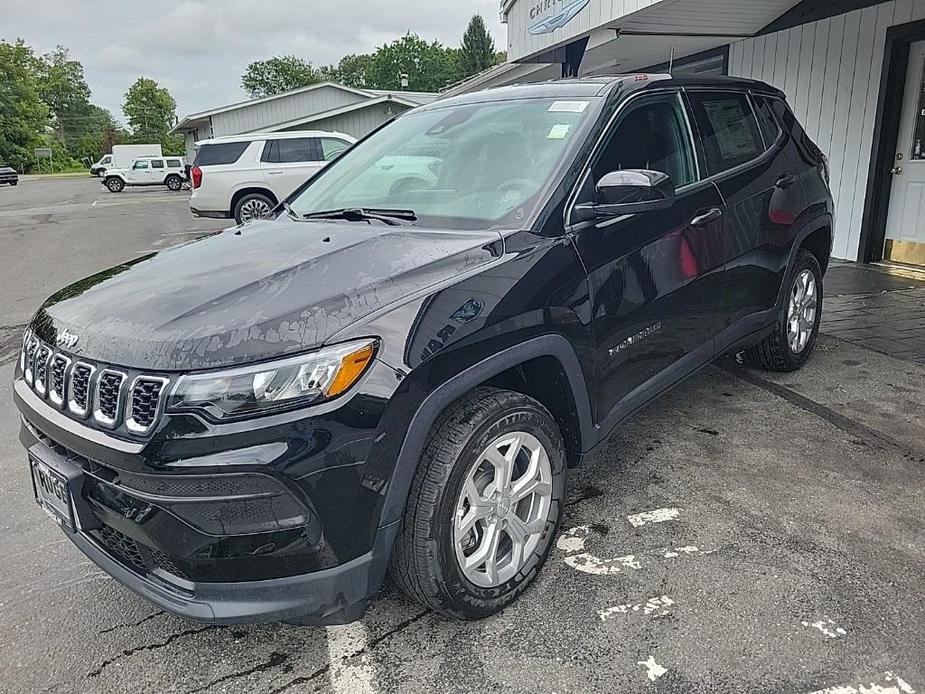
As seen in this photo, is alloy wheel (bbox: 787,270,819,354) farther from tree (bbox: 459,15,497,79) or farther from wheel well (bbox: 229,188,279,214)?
tree (bbox: 459,15,497,79)

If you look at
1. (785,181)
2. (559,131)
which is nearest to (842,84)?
(785,181)

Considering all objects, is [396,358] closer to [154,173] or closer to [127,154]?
[154,173]

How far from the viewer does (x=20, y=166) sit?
66438 mm

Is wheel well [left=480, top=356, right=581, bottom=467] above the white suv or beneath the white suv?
beneath

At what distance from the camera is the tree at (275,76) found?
9862 cm

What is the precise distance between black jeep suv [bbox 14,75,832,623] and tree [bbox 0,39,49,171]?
248 ft

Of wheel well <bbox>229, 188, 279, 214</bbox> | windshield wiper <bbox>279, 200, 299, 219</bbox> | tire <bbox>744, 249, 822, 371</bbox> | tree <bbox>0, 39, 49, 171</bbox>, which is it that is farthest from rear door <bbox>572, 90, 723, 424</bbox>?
tree <bbox>0, 39, 49, 171</bbox>

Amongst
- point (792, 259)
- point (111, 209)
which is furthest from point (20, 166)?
point (792, 259)

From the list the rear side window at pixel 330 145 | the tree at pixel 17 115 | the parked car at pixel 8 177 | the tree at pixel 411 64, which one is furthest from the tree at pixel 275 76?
the rear side window at pixel 330 145

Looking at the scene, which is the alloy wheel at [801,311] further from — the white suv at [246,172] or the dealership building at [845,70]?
the white suv at [246,172]

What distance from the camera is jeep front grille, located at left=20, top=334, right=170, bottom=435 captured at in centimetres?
186

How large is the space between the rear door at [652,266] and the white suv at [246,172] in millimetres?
10949

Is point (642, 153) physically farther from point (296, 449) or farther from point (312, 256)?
point (296, 449)

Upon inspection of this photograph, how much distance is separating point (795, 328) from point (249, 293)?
11.8 ft
